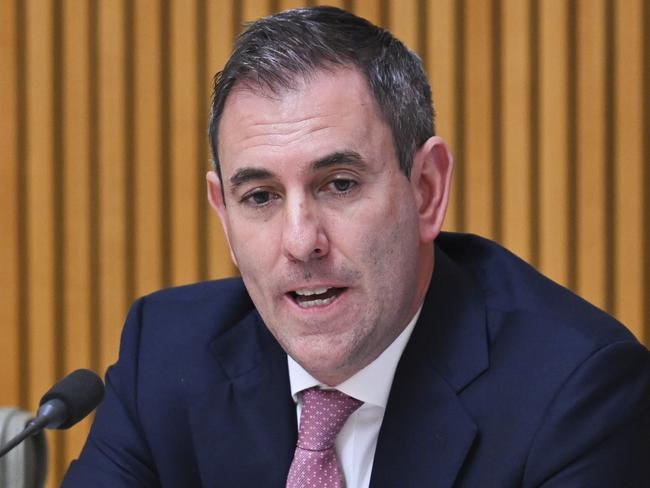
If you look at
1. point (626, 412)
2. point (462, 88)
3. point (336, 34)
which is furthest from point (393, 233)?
point (462, 88)

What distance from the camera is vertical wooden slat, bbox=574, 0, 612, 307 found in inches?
103

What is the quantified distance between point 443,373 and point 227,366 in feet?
1.24

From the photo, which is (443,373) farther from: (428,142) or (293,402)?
(428,142)

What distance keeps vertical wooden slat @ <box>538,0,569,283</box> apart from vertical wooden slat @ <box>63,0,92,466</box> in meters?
1.20

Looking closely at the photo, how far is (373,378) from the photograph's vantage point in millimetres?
1623

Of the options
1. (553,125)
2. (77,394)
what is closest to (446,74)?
(553,125)

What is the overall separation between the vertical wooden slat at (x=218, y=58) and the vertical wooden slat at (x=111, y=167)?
0.23 meters

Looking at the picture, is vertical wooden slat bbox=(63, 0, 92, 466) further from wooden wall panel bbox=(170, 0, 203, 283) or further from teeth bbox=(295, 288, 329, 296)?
teeth bbox=(295, 288, 329, 296)

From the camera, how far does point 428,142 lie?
5.24 ft

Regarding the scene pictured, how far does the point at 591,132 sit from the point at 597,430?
131 centimetres

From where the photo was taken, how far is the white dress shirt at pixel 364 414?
1.60m

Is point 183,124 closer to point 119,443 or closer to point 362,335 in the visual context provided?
point 119,443

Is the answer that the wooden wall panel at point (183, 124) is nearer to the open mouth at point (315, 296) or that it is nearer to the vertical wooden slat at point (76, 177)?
the vertical wooden slat at point (76, 177)

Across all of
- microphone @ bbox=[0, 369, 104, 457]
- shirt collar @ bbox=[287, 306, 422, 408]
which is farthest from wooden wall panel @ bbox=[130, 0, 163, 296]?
microphone @ bbox=[0, 369, 104, 457]
